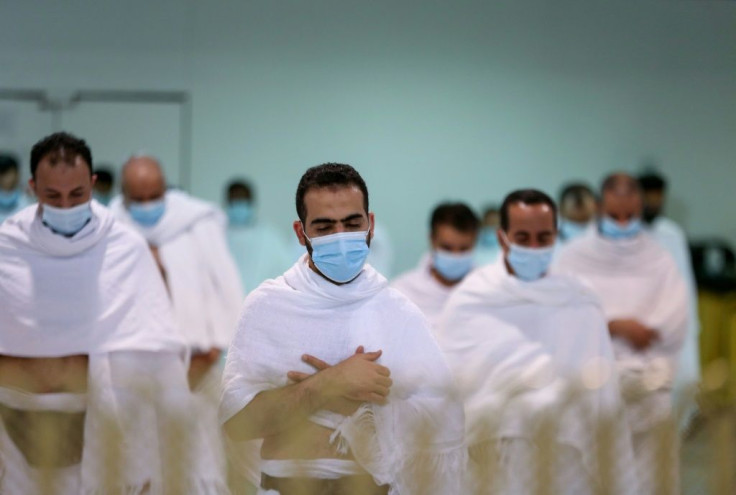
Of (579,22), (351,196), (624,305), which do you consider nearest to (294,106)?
(579,22)

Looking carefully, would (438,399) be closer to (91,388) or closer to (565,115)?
(91,388)

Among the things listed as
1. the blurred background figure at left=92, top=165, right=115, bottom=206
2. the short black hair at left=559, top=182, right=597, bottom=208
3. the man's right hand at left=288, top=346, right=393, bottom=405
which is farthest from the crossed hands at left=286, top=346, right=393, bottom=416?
the short black hair at left=559, top=182, right=597, bottom=208

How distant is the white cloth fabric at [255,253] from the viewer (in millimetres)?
9477

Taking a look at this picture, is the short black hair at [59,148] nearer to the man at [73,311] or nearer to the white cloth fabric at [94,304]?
the man at [73,311]

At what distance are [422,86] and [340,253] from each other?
7389mm

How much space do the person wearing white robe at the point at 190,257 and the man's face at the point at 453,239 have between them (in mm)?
1129

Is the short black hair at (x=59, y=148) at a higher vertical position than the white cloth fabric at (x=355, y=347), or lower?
higher

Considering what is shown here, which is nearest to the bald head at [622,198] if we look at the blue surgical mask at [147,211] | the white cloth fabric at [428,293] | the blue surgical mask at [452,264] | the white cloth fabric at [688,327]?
the white cloth fabric at [688,327]

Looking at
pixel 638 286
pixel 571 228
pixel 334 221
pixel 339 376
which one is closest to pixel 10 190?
pixel 571 228

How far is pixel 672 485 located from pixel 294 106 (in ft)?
25.5

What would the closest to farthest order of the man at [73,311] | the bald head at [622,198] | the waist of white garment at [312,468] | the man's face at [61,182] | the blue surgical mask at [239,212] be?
1. the waist of white garment at [312,468]
2. the man at [73,311]
3. the man's face at [61,182]
4. the bald head at [622,198]
5. the blue surgical mask at [239,212]

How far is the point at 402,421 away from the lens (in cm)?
317

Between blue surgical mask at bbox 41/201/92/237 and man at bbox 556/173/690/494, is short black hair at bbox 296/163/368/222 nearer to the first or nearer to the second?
blue surgical mask at bbox 41/201/92/237

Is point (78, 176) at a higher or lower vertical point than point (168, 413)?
higher
